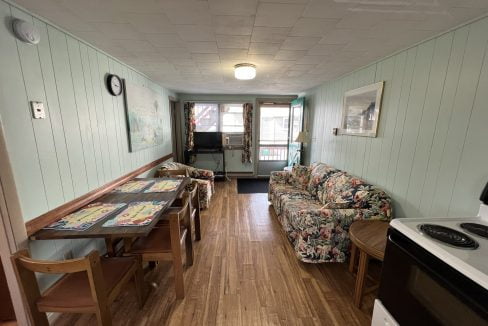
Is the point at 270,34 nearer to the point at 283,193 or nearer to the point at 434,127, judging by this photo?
the point at 434,127

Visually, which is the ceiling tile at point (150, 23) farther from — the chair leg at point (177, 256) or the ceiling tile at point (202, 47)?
the chair leg at point (177, 256)

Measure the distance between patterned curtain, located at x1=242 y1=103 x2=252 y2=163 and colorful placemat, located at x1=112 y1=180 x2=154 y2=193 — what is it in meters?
3.26

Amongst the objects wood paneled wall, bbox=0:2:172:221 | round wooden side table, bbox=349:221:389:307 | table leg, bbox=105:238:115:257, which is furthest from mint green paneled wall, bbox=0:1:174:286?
round wooden side table, bbox=349:221:389:307

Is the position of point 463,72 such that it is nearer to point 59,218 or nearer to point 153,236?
point 153,236

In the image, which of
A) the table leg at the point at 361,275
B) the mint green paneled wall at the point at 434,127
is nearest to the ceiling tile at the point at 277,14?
the mint green paneled wall at the point at 434,127

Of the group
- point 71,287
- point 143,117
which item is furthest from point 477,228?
point 143,117

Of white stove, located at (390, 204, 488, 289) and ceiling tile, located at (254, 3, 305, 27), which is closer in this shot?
white stove, located at (390, 204, 488, 289)

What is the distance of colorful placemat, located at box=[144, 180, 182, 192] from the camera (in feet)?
7.34

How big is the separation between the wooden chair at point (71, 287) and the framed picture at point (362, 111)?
2.82 meters

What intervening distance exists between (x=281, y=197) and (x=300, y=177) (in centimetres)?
88

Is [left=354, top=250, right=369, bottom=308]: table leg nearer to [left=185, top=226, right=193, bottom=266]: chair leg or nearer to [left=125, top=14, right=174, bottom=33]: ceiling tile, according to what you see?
[left=185, top=226, right=193, bottom=266]: chair leg

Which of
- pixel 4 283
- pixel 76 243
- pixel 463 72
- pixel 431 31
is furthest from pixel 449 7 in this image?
pixel 4 283

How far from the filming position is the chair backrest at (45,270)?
1.01 meters

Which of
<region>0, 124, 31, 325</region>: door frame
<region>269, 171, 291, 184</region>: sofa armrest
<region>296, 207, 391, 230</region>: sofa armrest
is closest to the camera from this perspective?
<region>0, 124, 31, 325</region>: door frame
